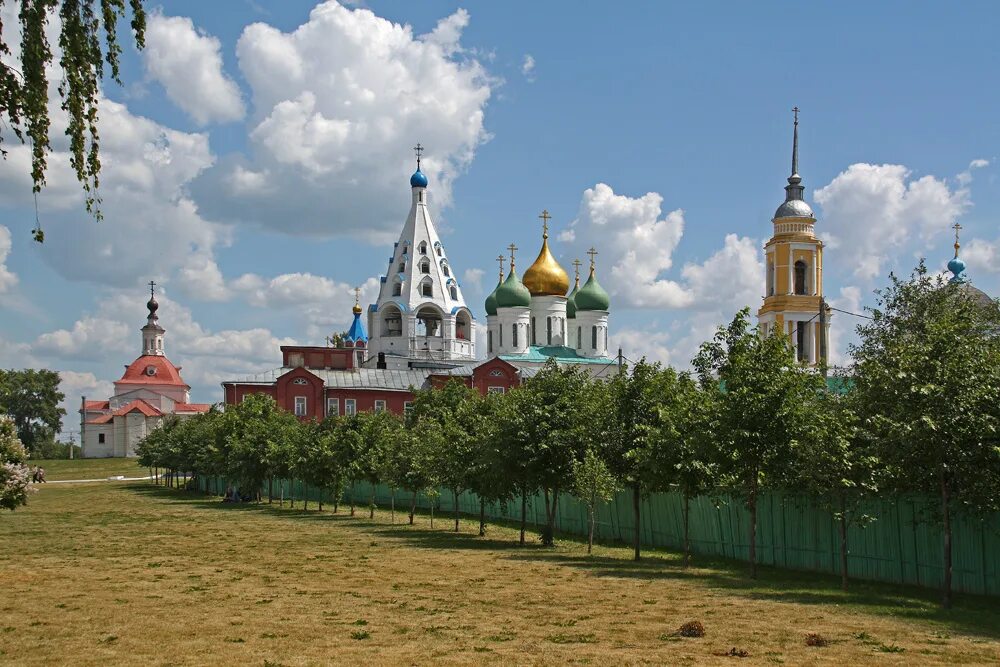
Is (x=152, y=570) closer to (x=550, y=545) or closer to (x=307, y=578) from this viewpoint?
(x=307, y=578)

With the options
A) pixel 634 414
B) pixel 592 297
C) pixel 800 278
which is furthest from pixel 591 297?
pixel 634 414

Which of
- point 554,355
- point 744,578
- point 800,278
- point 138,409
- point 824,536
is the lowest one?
point 744,578

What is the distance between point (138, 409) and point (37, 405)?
26825mm

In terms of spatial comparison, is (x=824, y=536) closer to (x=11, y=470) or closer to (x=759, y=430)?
(x=759, y=430)

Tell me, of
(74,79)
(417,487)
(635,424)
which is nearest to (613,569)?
(635,424)

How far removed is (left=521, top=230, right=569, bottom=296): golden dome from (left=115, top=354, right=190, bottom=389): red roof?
189 ft

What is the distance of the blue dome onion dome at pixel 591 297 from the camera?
323 feet

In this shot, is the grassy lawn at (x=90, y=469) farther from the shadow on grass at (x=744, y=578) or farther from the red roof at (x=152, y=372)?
the shadow on grass at (x=744, y=578)

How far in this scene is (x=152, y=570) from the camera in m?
26.4

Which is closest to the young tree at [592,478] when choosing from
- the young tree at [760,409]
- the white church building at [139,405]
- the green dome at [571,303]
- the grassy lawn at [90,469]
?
the young tree at [760,409]

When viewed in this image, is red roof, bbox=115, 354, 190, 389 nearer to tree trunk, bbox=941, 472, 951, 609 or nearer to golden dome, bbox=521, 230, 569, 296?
golden dome, bbox=521, 230, 569, 296

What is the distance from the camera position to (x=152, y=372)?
447 feet

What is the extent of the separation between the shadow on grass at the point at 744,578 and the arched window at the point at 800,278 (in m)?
39.0

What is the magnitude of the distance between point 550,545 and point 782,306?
45.3 metres
